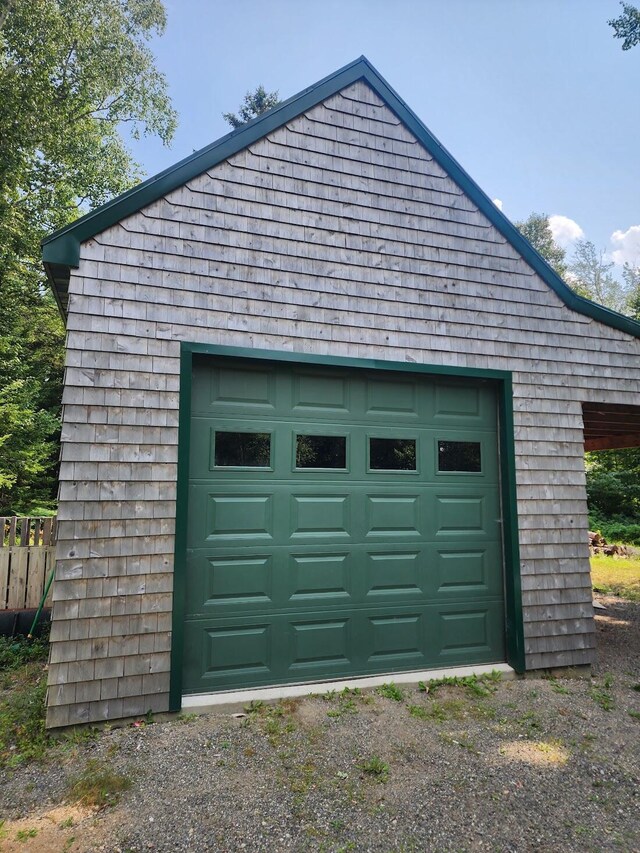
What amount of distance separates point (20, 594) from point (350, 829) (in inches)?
181

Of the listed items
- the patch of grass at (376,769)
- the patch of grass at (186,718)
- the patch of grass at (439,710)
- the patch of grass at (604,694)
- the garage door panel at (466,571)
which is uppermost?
the garage door panel at (466,571)

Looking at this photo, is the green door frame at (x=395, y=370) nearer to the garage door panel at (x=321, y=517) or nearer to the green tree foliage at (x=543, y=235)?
the garage door panel at (x=321, y=517)

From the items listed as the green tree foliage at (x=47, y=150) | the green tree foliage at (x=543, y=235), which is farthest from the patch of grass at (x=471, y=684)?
the green tree foliage at (x=543, y=235)

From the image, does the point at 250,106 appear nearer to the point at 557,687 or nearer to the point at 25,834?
the point at 557,687

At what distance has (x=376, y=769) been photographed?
2729 millimetres

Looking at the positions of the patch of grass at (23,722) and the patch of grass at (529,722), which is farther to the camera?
the patch of grass at (529,722)

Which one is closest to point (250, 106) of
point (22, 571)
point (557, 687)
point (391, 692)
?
point (22, 571)

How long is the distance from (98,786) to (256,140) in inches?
179

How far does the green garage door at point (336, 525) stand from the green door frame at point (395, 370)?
0.10 m

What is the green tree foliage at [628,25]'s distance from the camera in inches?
451

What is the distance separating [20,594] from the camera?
5254mm

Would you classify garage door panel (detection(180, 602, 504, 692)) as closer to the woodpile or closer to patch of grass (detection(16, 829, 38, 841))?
patch of grass (detection(16, 829, 38, 841))

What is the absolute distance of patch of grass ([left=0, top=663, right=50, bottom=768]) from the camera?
2.87 meters

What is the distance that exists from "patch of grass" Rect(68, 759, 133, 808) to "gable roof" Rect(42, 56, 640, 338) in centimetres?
320
